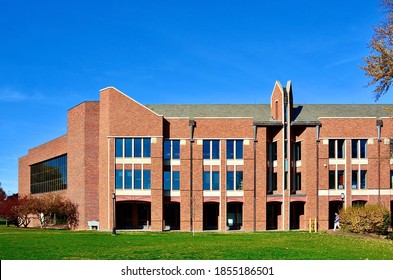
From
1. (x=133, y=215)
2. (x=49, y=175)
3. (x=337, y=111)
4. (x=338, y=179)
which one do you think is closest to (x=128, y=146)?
(x=133, y=215)

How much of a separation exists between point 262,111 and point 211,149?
24.0 feet

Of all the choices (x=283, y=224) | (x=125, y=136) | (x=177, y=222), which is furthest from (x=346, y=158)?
(x=125, y=136)

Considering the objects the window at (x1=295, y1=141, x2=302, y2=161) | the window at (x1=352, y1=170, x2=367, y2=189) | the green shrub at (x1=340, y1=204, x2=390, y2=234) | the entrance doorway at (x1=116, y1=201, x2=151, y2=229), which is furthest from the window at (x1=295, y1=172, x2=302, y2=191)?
the entrance doorway at (x1=116, y1=201, x2=151, y2=229)

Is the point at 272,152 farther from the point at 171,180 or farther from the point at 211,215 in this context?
the point at 171,180

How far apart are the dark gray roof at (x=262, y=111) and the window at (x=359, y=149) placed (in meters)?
2.77

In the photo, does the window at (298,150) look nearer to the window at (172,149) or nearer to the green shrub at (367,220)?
the window at (172,149)

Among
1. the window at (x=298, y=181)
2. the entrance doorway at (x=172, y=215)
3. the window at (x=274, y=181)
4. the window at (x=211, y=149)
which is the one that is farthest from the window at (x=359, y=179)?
the entrance doorway at (x=172, y=215)

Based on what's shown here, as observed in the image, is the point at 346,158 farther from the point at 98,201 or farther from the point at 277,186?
the point at 98,201

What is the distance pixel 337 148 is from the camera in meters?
55.0

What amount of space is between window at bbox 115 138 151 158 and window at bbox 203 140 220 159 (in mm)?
5258

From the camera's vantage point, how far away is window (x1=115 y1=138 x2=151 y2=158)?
174ft

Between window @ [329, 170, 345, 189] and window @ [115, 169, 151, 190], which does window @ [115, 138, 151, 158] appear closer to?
window @ [115, 169, 151, 190]

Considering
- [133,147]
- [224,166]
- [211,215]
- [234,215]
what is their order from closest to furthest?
[133,147] → [224,166] → [234,215] → [211,215]

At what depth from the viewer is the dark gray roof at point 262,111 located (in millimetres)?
57094
